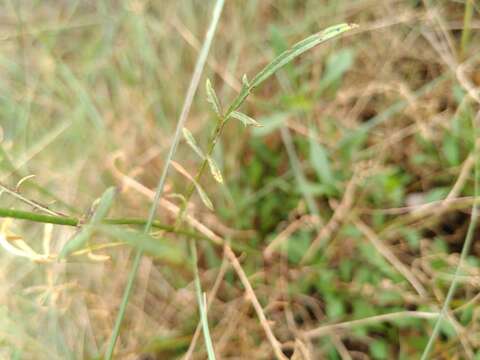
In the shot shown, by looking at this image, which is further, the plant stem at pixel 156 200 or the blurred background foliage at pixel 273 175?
the blurred background foliage at pixel 273 175

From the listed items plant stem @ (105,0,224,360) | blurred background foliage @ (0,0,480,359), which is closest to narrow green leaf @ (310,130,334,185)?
blurred background foliage @ (0,0,480,359)

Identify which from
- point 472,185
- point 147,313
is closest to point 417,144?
point 472,185

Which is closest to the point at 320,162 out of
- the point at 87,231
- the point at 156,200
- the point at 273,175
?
the point at 273,175

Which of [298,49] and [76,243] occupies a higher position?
[298,49]

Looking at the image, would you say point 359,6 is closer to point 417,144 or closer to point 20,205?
point 417,144

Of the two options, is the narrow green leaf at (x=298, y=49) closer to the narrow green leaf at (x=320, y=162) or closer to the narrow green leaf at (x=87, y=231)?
the narrow green leaf at (x=87, y=231)

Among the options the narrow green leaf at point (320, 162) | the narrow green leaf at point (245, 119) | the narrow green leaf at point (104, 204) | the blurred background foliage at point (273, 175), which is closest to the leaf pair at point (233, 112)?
the narrow green leaf at point (245, 119)

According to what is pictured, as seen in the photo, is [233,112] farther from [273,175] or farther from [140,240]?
[273,175]

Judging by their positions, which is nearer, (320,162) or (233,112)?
(233,112)

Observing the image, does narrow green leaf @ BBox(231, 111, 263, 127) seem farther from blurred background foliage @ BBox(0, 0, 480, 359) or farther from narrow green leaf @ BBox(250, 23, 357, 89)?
blurred background foliage @ BBox(0, 0, 480, 359)

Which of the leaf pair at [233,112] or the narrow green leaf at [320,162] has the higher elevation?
the leaf pair at [233,112]

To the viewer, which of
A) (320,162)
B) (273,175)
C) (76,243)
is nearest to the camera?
(76,243)

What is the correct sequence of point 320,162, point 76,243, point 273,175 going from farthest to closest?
point 273,175 < point 320,162 < point 76,243
